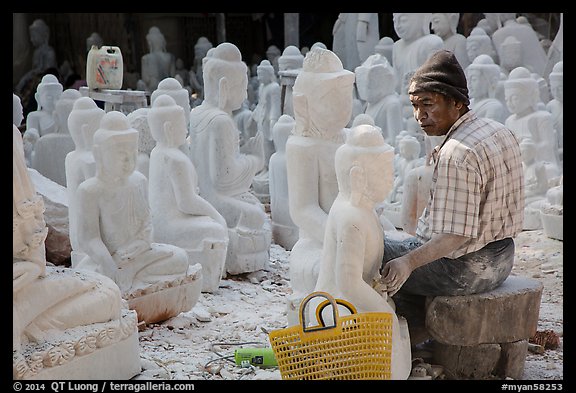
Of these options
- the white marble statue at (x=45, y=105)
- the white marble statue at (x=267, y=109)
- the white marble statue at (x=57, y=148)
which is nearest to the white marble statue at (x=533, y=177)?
the white marble statue at (x=267, y=109)

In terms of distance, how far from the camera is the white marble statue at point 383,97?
8898mm

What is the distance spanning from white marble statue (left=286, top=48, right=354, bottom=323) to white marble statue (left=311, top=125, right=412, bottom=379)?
58 cm

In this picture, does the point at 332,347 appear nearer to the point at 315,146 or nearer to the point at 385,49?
the point at 315,146

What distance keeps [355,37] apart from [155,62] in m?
4.24

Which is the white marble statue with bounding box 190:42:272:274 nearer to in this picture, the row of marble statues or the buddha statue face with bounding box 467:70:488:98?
the row of marble statues

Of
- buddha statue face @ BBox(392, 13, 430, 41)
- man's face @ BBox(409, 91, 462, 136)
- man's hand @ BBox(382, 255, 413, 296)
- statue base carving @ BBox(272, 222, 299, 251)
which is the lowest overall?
statue base carving @ BBox(272, 222, 299, 251)

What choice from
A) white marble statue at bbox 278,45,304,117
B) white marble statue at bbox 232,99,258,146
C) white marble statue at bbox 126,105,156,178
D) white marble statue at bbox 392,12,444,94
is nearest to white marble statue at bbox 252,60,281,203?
white marble statue at bbox 232,99,258,146

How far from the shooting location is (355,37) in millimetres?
14117

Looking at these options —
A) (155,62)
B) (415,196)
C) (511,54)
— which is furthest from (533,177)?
(155,62)

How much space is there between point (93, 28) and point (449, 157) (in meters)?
14.5

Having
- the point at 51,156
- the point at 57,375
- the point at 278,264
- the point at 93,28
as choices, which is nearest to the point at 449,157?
the point at 57,375

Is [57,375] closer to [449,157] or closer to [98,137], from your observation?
[98,137]

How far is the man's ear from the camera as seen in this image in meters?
4.17

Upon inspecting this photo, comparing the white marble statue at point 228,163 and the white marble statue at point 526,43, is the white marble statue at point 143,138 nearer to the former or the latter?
the white marble statue at point 228,163
